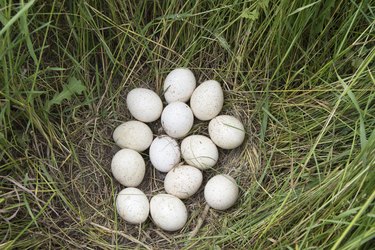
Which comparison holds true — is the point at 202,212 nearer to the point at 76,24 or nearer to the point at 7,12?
the point at 76,24

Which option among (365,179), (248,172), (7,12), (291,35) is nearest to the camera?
(365,179)

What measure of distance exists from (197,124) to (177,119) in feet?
0.45

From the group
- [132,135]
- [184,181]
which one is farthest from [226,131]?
[132,135]

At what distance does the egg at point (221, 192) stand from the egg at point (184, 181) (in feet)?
0.15

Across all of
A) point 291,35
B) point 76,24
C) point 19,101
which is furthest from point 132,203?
point 291,35

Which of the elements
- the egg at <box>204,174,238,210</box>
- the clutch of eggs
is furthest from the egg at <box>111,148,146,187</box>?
the egg at <box>204,174,238,210</box>

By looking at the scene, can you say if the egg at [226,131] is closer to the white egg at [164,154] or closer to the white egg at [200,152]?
the white egg at [200,152]

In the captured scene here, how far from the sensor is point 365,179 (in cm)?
141

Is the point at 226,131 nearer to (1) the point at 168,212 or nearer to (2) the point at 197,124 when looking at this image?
(2) the point at 197,124

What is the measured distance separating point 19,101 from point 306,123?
3.07 ft

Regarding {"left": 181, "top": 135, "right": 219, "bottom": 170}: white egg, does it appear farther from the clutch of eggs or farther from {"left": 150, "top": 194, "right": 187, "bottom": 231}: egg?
{"left": 150, "top": 194, "right": 187, "bottom": 231}: egg

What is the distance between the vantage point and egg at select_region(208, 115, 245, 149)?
73.5 inches

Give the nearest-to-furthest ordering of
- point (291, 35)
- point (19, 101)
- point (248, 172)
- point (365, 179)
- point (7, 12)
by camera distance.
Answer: point (365, 179) < point (7, 12) < point (19, 101) < point (291, 35) < point (248, 172)

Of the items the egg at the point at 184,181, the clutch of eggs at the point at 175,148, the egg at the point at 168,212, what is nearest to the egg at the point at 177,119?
the clutch of eggs at the point at 175,148
